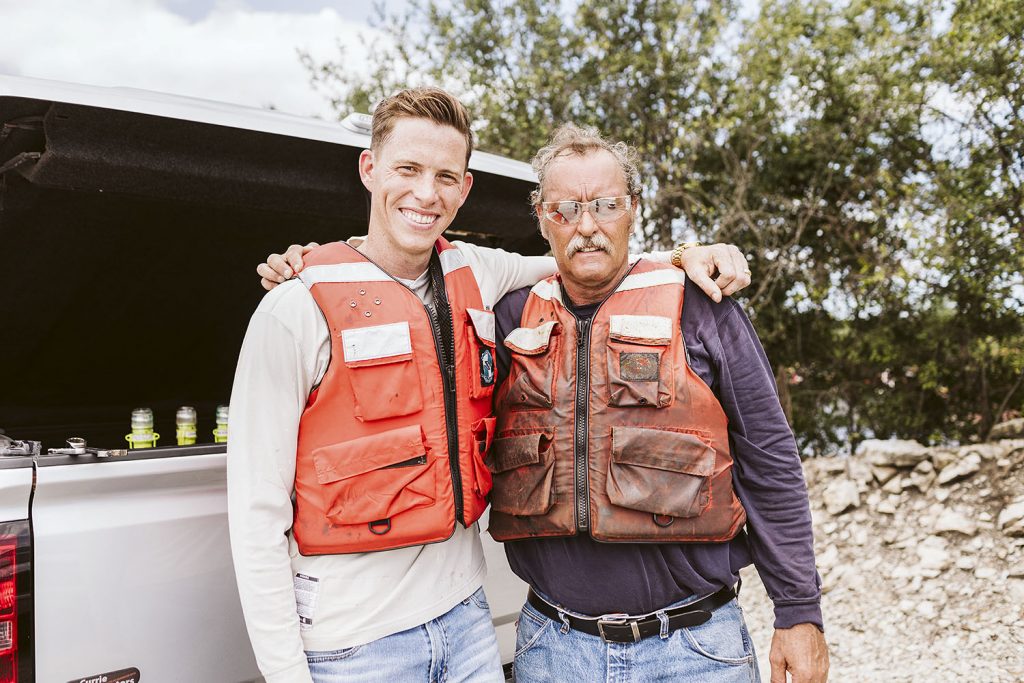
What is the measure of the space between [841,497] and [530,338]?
430 cm

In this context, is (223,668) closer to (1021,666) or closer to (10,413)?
(10,413)

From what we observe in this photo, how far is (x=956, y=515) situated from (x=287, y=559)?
4.73 metres

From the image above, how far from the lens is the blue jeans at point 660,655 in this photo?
6.41 ft

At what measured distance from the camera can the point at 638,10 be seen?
7.27m

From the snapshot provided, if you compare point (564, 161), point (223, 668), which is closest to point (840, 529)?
point (564, 161)

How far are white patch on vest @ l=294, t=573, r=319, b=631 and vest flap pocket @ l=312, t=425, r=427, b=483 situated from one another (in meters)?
0.24

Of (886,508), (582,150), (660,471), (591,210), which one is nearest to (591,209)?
(591,210)

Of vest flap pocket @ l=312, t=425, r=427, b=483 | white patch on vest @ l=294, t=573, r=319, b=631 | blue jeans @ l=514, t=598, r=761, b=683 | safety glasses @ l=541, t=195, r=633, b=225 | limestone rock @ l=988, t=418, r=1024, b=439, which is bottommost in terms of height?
blue jeans @ l=514, t=598, r=761, b=683

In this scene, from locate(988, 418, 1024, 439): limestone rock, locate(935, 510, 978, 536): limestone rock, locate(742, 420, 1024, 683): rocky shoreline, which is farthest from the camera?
locate(988, 418, 1024, 439): limestone rock

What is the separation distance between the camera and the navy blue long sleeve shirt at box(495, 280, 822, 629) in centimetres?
199

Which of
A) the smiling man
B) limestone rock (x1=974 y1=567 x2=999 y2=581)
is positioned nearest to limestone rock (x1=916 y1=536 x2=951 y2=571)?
limestone rock (x1=974 y1=567 x2=999 y2=581)

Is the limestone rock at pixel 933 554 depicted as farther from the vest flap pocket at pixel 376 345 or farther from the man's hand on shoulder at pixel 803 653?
the vest flap pocket at pixel 376 345

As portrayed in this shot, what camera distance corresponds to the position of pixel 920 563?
15.9ft

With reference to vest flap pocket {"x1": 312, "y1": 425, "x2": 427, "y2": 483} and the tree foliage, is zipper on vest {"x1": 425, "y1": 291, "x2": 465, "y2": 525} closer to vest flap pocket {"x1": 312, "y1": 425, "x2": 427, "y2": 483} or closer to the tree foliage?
vest flap pocket {"x1": 312, "y1": 425, "x2": 427, "y2": 483}
